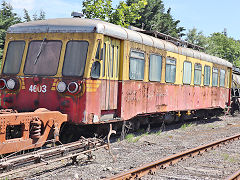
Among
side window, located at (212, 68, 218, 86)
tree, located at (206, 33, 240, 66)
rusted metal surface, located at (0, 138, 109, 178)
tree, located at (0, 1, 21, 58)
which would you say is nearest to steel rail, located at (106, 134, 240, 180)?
rusted metal surface, located at (0, 138, 109, 178)

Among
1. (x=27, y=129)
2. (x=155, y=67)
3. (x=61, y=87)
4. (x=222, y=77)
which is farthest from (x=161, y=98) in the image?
(x=222, y=77)

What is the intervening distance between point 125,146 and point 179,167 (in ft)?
7.23

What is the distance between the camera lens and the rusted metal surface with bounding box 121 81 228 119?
9555mm

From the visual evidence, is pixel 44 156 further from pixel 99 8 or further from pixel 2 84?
pixel 99 8

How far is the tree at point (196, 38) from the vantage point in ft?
145

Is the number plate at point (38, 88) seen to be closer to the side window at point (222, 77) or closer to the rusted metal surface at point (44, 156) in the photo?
the rusted metal surface at point (44, 156)

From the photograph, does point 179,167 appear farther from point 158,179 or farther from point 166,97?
point 166,97

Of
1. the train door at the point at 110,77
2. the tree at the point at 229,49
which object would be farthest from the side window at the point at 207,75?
the tree at the point at 229,49

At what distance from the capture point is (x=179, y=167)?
7086 mm

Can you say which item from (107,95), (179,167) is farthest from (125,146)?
(179,167)

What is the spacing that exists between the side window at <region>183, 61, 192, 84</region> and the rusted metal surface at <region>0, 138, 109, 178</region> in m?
6.59

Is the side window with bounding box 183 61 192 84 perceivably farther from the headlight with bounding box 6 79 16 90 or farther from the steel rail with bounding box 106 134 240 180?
the headlight with bounding box 6 79 16 90

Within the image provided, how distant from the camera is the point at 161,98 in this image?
1142 cm

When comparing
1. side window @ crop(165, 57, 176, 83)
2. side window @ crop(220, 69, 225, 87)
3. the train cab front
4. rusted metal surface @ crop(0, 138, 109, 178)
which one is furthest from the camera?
side window @ crop(220, 69, 225, 87)
